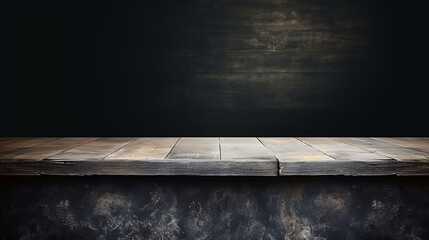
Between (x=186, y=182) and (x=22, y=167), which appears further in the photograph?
(x=186, y=182)

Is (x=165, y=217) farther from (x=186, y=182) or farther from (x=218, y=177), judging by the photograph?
(x=218, y=177)

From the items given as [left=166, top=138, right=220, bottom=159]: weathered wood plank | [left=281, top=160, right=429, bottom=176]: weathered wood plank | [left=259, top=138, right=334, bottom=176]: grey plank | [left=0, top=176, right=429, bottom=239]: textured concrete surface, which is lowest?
[left=0, top=176, right=429, bottom=239]: textured concrete surface

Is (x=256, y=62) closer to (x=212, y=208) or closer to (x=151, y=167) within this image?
(x=212, y=208)

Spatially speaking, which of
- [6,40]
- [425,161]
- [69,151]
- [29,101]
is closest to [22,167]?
[69,151]

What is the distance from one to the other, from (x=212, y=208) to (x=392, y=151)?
79 centimetres

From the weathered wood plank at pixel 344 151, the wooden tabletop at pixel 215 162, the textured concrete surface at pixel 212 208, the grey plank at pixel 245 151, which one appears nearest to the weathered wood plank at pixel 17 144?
the wooden tabletop at pixel 215 162

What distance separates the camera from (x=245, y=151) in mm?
1587

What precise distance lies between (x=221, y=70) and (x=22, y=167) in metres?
1.90

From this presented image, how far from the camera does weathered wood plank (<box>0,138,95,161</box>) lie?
1.41 metres

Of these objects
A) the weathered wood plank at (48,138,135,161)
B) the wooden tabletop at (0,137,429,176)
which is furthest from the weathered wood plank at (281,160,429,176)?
the weathered wood plank at (48,138,135,161)

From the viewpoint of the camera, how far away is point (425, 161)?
1375 mm

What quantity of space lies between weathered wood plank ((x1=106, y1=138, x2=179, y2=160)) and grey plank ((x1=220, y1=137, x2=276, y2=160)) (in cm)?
25

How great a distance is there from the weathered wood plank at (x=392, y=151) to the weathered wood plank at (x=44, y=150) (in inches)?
52.7

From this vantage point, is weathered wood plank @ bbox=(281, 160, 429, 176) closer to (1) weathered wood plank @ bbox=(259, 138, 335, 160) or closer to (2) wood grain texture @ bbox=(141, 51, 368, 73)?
(1) weathered wood plank @ bbox=(259, 138, 335, 160)
